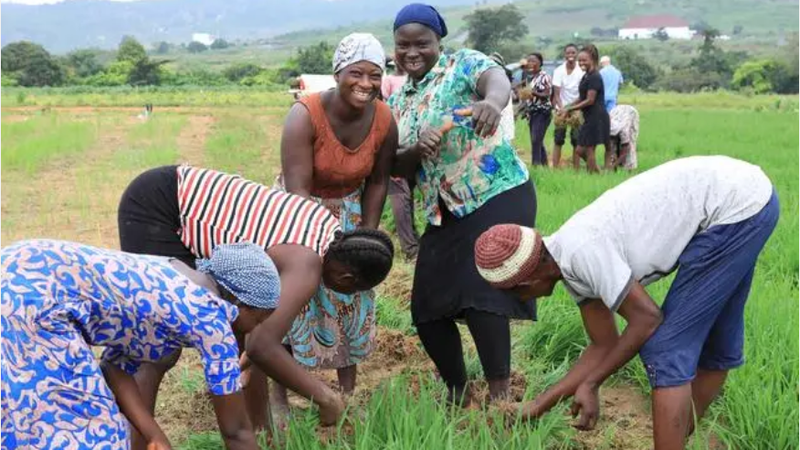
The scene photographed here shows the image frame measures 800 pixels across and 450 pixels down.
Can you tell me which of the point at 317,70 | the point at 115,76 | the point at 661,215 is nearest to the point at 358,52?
the point at 661,215

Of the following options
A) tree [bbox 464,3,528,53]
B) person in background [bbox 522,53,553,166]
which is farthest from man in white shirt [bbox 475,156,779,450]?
tree [bbox 464,3,528,53]

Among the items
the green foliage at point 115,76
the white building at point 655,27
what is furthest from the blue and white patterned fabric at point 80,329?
the white building at point 655,27

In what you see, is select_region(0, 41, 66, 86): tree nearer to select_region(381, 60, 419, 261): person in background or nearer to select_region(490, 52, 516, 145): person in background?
select_region(381, 60, 419, 261): person in background

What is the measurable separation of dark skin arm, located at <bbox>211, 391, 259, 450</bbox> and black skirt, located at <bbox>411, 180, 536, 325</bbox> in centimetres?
117

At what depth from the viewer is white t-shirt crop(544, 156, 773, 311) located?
2.57 m

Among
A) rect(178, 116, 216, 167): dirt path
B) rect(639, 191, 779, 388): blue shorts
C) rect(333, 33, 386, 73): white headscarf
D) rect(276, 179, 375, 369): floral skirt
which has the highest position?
rect(333, 33, 386, 73): white headscarf

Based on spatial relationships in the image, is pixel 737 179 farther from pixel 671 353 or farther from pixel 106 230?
pixel 106 230

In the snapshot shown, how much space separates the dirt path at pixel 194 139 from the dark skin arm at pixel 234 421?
1055 cm

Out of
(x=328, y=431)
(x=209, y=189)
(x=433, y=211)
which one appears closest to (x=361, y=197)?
(x=433, y=211)

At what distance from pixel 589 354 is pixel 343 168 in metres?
1.15

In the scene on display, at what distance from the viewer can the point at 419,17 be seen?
10.7 ft

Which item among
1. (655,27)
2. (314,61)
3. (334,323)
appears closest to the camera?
(334,323)

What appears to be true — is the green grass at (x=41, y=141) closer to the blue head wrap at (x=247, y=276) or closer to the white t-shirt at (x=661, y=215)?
the blue head wrap at (x=247, y=276)

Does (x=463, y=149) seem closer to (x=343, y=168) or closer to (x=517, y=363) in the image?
(x=343, y=168)
